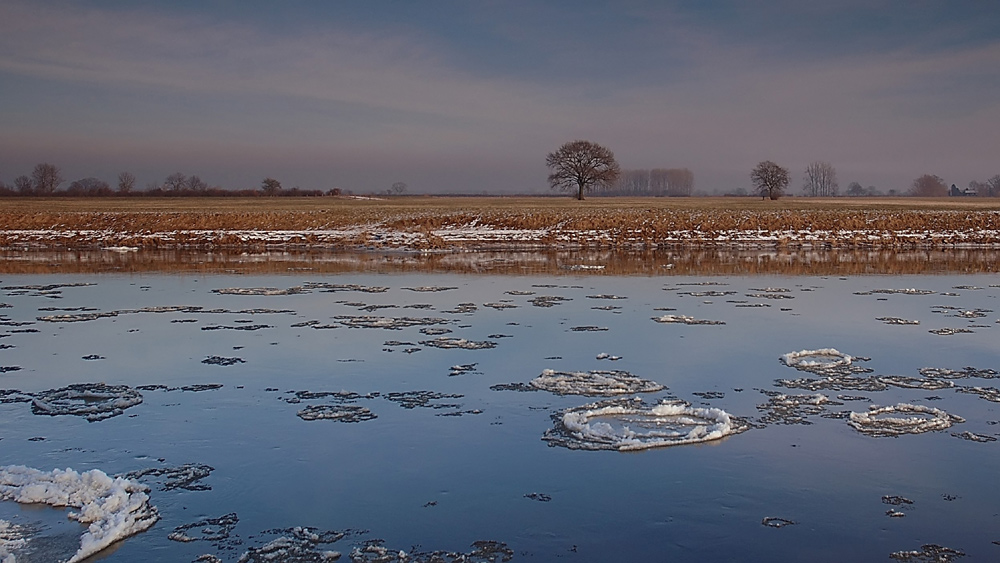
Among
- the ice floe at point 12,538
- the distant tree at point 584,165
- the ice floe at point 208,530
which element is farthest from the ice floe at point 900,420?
the distant tree at point 584,165

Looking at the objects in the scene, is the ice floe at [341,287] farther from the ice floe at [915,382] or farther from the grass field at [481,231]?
the grass field at [481,231]

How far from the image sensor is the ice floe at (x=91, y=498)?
4406 mm

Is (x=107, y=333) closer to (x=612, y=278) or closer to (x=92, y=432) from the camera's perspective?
(x=92, y=432)

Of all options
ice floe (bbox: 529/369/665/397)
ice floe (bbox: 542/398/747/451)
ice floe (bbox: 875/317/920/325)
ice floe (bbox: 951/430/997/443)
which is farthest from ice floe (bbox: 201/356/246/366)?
ice floe (bbox: 875/317/920/325)

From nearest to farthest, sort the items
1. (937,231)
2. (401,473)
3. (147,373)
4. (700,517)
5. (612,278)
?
(700,517) < (401,473) < (147,373) < (612,278) < (937,231)

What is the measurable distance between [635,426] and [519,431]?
872mm

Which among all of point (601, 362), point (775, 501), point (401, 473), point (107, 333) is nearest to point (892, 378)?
point (601, 362)

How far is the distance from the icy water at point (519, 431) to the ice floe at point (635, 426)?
24 mm

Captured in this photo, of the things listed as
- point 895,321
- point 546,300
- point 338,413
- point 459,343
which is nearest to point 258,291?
point 546,300

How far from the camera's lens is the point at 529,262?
20.6 metres

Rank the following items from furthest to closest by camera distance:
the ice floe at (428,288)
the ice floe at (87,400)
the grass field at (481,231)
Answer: the grass field at (481,231) < the ice floe at (428,288) < the ice floe at (87,400)

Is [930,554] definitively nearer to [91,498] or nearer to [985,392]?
[985,392]

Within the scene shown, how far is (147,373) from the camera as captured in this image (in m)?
8.22

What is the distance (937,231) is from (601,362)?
27189 millimetres
